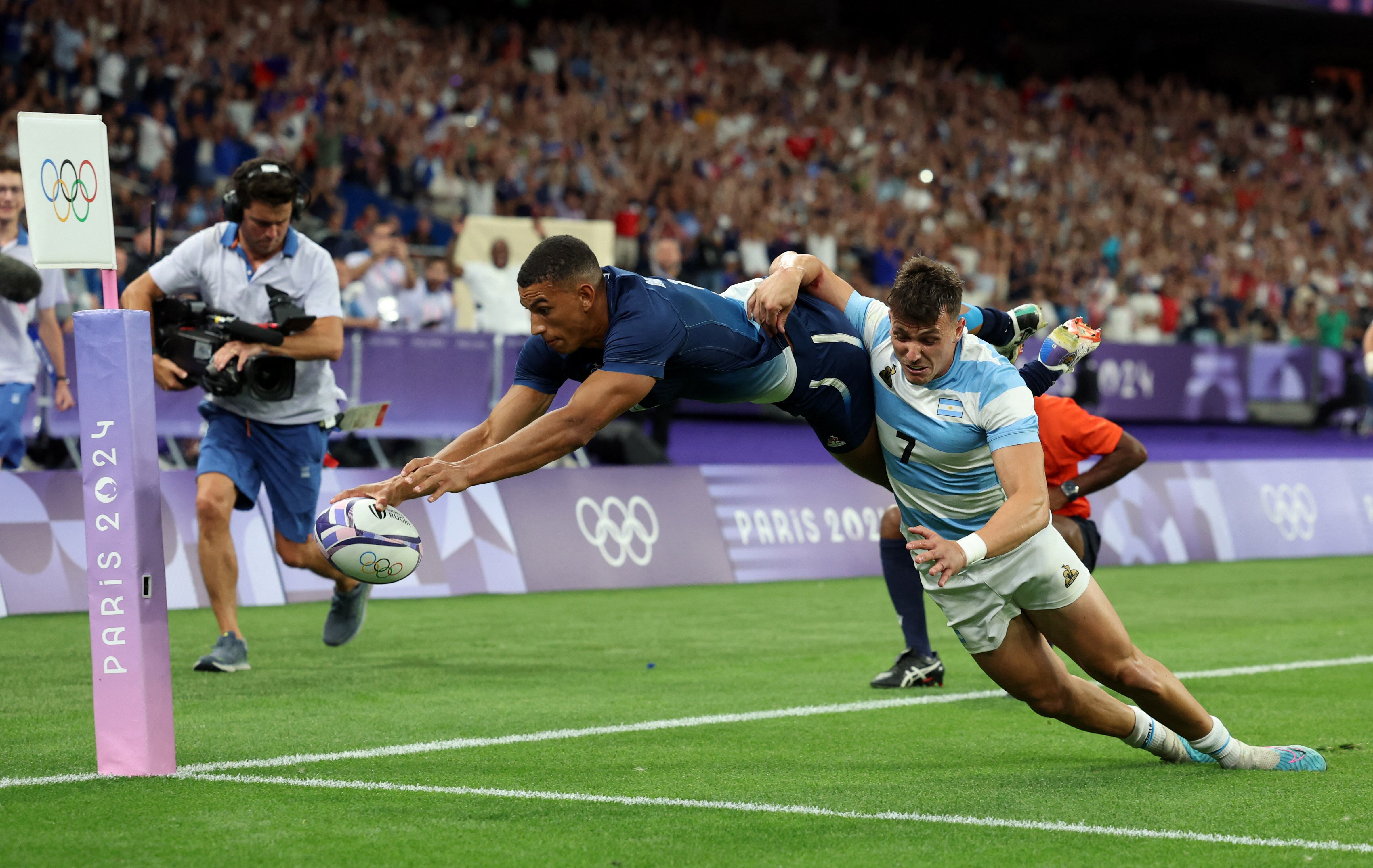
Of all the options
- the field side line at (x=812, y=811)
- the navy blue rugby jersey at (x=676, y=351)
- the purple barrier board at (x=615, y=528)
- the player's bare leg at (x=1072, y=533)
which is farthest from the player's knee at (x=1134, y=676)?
the purple barrier board at (x=615, y=528)

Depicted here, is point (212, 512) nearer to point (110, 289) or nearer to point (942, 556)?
point (110, 289)

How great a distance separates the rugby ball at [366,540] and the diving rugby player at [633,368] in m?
0.07

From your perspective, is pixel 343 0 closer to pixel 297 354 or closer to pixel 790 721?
pixel 297 354

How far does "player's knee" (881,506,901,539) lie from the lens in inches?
336

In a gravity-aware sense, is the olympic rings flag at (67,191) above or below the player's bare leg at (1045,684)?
above

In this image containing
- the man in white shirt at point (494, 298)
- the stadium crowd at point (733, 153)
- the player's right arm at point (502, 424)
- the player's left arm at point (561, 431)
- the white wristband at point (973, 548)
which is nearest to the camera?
the white wristband at point (973, 548)

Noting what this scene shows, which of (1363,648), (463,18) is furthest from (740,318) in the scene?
(463,18)

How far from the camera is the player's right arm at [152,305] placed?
8.30 meters

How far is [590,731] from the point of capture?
275 inches

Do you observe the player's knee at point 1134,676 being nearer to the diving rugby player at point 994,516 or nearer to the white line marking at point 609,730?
the diving rugby player at point 994,516

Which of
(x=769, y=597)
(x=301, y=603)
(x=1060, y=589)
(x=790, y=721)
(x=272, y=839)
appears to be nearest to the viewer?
(x=272, y=839)

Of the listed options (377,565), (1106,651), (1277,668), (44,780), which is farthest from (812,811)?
(1277,668)

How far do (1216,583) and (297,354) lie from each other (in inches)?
374

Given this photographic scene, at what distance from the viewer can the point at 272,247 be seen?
334 inches
